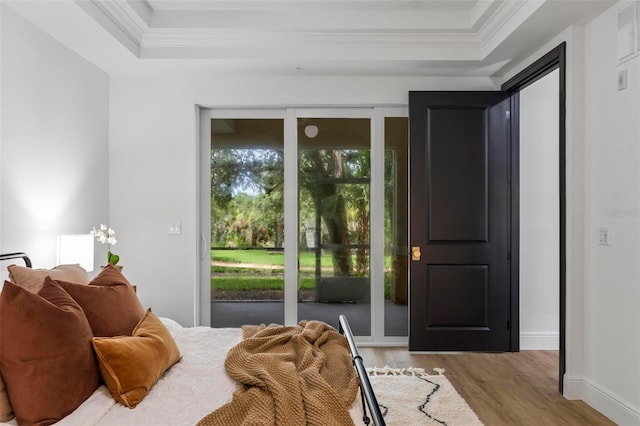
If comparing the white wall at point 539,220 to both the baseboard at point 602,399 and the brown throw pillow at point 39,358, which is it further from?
the brown throw pillow at point 39,358

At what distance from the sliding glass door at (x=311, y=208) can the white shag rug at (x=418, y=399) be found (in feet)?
2.88

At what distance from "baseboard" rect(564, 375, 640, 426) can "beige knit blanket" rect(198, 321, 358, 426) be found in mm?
1756

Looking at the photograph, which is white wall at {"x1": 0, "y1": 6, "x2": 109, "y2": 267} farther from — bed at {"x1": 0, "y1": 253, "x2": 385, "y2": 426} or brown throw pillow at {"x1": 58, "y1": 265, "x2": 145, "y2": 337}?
brown throw pillow at {"x1": 58, "y1": 265, "x2": 145, "y2": 337}

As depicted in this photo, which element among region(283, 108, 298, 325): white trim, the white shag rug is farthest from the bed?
region(283, 108, 298, 325): white trim

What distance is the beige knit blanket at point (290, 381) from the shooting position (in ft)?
4.81

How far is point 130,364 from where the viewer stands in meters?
1.67

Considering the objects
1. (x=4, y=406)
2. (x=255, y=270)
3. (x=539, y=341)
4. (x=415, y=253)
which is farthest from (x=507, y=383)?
(x=4, y=406)

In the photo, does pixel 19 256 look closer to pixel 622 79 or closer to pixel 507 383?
pixel 507 383

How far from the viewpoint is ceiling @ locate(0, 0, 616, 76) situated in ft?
10.5

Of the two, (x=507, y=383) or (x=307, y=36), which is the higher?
(x=307, y=36)

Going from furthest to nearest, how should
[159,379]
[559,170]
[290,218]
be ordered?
[290,218], [559,170], [159,379]

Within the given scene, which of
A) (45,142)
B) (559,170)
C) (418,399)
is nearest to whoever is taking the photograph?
(418,399)

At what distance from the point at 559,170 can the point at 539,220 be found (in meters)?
1.11

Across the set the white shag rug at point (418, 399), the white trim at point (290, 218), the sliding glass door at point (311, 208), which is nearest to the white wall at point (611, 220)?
the white shag rug at point (418, 399)
